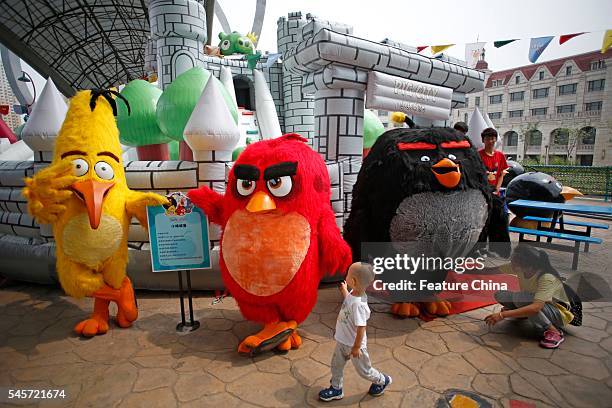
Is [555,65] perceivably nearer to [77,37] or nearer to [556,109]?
[556,109]

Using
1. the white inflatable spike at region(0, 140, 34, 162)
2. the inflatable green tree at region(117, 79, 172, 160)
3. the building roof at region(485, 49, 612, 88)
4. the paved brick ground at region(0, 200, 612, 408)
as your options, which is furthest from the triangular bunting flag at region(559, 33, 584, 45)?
the building roof at region(485, 49, 612, 88)

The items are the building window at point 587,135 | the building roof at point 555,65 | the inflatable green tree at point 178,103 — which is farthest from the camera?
the building window at point 587,135

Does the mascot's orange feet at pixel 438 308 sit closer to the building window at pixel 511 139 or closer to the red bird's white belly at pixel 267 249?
the red bird's white belly at pixel 267 249

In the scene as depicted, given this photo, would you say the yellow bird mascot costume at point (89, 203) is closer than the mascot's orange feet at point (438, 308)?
Yes

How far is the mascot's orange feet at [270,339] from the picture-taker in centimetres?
248

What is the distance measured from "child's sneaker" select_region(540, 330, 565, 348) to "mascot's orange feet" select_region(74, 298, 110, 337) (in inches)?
143

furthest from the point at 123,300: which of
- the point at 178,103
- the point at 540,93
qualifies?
the point at 540,93

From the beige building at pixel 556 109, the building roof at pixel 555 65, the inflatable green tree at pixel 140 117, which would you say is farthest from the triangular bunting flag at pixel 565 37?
the building roof at pixel 555 65

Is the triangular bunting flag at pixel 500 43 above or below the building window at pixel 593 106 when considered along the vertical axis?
below

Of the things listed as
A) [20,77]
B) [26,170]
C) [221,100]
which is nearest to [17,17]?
[20,77]

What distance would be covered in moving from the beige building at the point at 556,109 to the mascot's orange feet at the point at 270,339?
2688 cm

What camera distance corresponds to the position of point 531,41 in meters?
9.05

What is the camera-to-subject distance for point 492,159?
482 cm

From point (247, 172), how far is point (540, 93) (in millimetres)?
36063
